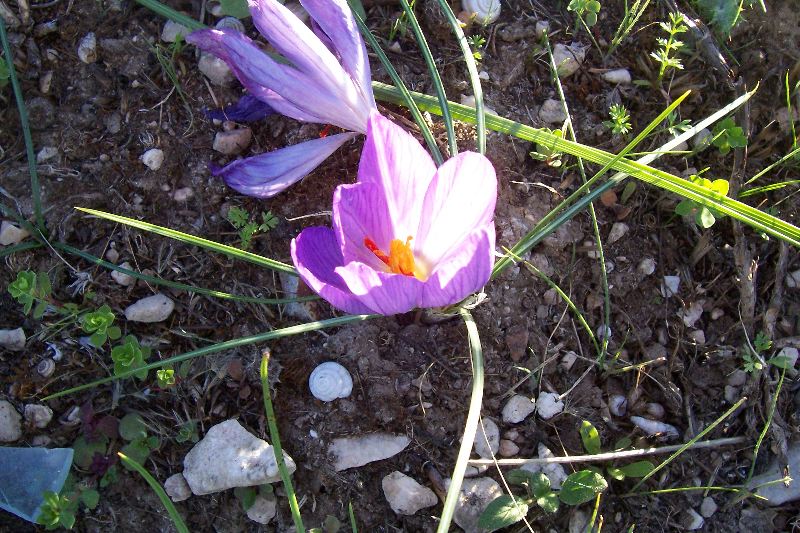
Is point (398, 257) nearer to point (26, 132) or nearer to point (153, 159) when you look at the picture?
point (153, 159)

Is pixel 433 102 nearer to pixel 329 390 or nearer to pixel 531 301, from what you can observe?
pixel 531 301

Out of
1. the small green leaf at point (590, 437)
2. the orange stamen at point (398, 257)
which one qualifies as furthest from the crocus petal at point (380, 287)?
the small green leaf at point (590, 437)

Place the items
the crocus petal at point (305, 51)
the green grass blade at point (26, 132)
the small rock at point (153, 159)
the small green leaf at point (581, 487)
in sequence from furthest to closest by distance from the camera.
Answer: the small rock at point (153, 159), the green grass blade at point (26, 132), the small green leaf at point (581, 487), the crocus petal at point (305, 51)

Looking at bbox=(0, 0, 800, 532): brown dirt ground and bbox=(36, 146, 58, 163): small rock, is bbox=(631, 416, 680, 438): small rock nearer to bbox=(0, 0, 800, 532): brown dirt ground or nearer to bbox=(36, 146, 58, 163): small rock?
bbox=(0, 0, 800, 532): brown dirt ground

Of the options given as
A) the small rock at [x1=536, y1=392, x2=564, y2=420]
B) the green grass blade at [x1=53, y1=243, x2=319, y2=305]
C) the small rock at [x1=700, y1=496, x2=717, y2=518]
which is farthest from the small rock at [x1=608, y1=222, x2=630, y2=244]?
the green grass blade at [x1=53, y1=243, x2=319, y2=305]

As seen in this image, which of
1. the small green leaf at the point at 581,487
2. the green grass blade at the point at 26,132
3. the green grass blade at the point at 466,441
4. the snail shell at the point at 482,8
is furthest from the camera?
the snail shell at the point at 482,8

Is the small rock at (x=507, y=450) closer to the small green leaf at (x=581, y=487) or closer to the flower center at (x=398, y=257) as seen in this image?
the small green leaf at (x=581, y=487)

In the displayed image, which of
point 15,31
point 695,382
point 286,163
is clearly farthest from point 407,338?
point 15,31

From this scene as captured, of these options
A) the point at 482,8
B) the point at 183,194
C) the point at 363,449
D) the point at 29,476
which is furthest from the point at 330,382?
the point at 482,8
